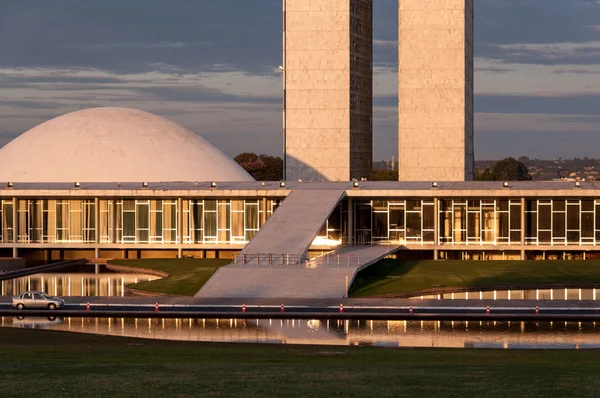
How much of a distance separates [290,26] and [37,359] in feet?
252

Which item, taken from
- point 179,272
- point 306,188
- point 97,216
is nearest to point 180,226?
point 97,216

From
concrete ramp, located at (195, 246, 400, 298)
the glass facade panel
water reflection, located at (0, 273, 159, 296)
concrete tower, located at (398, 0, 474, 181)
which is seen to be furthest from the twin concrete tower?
concrete ramp, located at (195, 246, 400, 298)

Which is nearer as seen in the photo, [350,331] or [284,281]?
[350,331]

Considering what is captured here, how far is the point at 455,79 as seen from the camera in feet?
336

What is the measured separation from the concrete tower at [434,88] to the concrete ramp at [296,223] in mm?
31893

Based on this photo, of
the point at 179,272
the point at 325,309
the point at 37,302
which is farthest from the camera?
the point at 179,272

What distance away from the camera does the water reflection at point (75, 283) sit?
55.4m

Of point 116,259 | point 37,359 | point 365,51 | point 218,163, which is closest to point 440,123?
point 365,51

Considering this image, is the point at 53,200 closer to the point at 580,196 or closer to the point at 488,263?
the point at 488,263

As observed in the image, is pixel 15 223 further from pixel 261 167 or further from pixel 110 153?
pixel 261 167

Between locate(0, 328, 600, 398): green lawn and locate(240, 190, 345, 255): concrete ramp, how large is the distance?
961 inches

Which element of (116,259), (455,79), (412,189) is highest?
(455,79)

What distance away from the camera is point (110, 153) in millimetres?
100438

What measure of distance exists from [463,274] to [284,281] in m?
13.1
